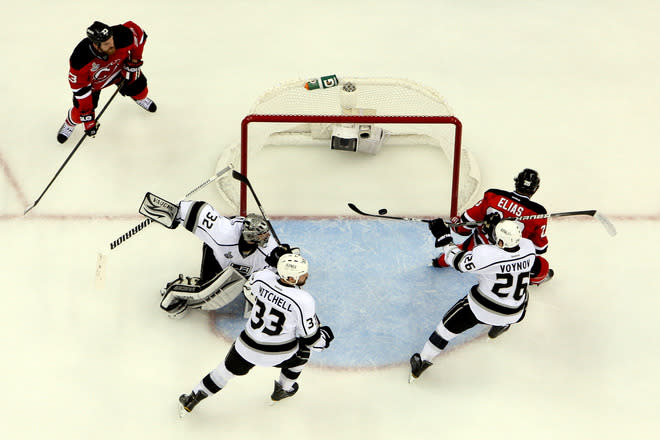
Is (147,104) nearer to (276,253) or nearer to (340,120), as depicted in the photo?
Answer: (340,120)

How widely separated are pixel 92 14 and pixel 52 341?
274 cm

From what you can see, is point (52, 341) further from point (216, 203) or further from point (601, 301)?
point (601, 301)

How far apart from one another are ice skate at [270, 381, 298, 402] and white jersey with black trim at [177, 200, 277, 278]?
54cm

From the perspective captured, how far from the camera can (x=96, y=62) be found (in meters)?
5.00

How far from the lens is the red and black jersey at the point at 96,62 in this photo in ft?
16.2

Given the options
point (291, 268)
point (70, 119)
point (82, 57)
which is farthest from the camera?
point (70, 119)

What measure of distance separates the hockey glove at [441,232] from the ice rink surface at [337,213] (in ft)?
1.93

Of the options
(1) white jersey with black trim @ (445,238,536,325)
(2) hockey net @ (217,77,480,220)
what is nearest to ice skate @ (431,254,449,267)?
(2) hockey net @ (217,77,480,220)

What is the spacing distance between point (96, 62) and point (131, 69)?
0.26 metres

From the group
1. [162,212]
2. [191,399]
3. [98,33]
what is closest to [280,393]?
[191,399]

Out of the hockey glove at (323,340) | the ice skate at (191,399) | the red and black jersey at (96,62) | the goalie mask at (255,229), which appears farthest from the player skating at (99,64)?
the hockey glove at (323,340)

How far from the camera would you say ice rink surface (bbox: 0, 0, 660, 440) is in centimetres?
433

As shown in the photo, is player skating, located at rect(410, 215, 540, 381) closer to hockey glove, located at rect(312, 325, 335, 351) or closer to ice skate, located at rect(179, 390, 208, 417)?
hockey glove, located at rect(312, 325, 335, 351)

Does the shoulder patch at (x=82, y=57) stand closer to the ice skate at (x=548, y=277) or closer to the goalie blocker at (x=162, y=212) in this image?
the goalie blocker at (x=162, y=212)
